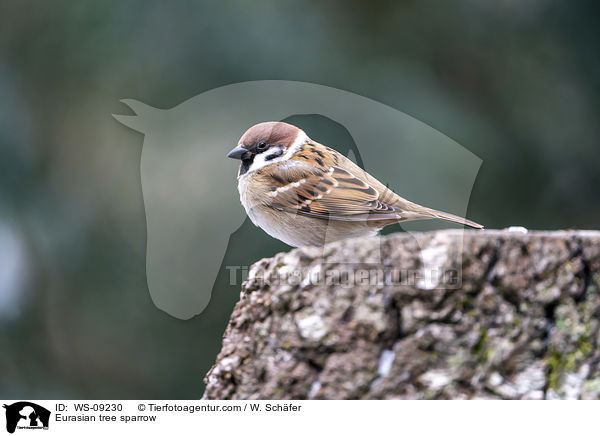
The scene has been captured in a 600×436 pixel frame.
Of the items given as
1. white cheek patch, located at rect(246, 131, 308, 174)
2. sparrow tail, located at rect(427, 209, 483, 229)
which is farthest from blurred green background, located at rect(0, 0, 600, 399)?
sparrow tail, located at rect(427, 209, 483, 229)

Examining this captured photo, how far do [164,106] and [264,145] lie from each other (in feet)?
2.70

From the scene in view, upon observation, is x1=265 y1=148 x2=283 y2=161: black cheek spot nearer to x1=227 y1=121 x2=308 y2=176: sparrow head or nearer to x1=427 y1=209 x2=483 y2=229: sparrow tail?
x1=227 y1=121 x2=308 y2=176: sparrow head

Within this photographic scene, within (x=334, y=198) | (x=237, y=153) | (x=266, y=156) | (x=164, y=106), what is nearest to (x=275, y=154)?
(x=266, y=156)

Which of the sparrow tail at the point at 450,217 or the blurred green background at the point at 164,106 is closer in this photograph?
the sparrow tail at the point at 450,217

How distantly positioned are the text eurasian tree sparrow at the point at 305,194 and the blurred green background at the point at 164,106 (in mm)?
410

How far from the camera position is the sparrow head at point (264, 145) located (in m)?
2.70

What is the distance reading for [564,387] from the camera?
4.81 ft

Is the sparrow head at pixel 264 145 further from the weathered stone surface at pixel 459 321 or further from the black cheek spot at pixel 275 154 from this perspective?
the weathered stone surface at pixel 459 321

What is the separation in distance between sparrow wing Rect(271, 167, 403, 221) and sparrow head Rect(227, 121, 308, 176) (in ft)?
0.57

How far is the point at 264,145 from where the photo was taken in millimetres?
2742

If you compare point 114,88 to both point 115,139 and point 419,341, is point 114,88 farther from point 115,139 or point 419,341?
point 419,341
